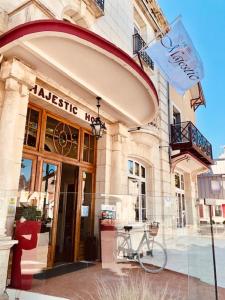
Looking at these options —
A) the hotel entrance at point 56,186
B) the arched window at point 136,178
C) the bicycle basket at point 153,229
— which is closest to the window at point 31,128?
the hotel entrance at point 56,186

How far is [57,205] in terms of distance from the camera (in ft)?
15.7

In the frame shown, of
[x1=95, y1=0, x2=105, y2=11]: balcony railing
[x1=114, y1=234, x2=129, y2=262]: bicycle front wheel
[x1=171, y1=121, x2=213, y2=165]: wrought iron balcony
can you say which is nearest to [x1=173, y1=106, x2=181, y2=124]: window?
[x1=171, y1=121, x2=213, y2=165]: wrought iron balcony

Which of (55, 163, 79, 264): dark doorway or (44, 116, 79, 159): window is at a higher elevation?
(44, 116, 79, 159): window

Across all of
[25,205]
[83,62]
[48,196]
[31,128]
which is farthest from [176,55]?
[25,205]

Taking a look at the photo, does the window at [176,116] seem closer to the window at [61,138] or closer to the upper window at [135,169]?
the upper window at [135,169]

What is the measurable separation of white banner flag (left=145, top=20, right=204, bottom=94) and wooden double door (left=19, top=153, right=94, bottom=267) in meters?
3.10

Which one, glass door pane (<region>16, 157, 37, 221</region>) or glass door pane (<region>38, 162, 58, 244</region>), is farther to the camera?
glass door pane (<region>38, 162, 58, 244</region>)

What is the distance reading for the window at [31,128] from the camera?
4.99 m

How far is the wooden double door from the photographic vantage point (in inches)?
175

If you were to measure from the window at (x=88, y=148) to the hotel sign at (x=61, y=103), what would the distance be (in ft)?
2.19

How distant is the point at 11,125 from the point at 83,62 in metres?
1.66

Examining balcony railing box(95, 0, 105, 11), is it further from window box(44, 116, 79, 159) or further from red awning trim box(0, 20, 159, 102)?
red awning trim box(0, 20, 159, 102)

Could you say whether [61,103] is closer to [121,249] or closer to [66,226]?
[66,226]

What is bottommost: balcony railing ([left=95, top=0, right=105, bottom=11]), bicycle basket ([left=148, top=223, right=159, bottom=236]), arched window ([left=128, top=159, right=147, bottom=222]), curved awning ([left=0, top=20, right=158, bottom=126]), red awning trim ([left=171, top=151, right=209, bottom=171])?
bicycle basket ([left=148, top=223, right=159, bottom=236])
